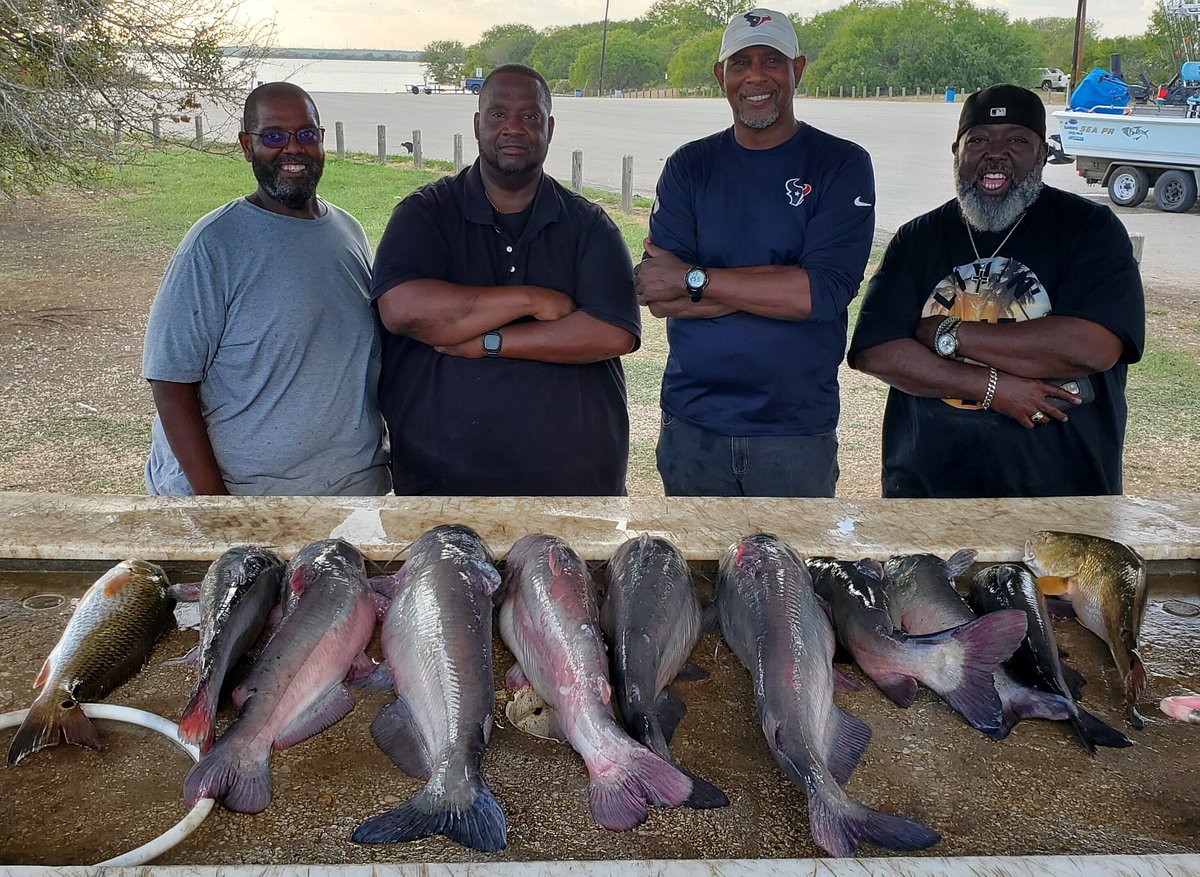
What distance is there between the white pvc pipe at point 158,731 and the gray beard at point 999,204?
3.32 meters

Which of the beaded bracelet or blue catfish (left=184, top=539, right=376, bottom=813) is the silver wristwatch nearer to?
the beaded bracelet

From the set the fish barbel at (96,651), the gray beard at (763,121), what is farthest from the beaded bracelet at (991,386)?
the fish barbel at (96,651)

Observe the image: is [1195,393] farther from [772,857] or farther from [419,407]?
[772,857]

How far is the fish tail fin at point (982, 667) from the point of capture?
2193 millimetres

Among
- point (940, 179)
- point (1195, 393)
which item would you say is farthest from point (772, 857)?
point (940, 179)

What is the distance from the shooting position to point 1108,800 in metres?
1.98

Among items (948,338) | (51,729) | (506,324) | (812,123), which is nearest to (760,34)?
(948,338)

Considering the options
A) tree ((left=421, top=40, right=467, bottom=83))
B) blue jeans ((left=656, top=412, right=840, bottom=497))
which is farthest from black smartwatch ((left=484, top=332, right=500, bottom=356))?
tree ((left=421, top=40, right=467, bottom=83))

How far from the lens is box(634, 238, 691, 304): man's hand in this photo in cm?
379

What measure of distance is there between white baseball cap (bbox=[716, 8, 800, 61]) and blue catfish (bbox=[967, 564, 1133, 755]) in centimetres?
222

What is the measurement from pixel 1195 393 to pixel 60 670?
32.3 feet

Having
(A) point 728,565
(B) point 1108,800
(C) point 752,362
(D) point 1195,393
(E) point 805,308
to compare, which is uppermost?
(E) point 805,308

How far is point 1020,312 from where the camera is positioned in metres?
3.83

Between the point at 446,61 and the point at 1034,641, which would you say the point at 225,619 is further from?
the point at 446,61
